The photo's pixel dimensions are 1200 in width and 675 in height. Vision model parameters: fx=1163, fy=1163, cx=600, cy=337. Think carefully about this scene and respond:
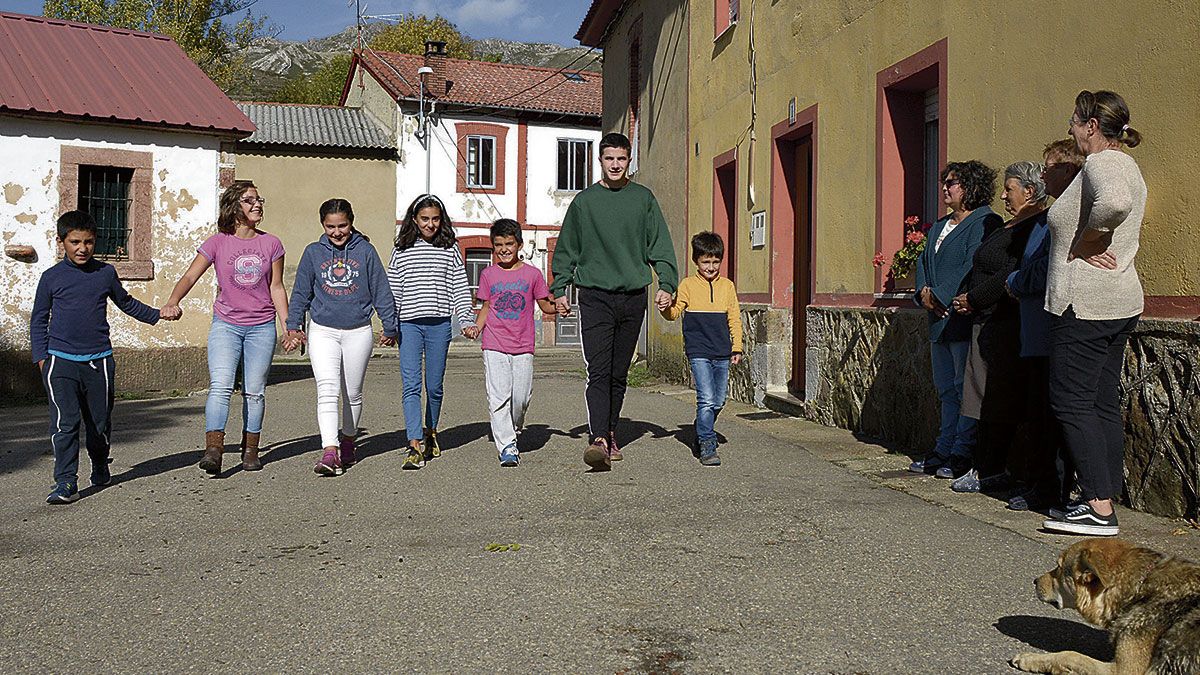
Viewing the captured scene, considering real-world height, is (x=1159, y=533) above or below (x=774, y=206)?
below

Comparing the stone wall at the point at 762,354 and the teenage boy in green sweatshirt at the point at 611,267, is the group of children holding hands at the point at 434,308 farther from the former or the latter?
the stone wall at the point at 762,354

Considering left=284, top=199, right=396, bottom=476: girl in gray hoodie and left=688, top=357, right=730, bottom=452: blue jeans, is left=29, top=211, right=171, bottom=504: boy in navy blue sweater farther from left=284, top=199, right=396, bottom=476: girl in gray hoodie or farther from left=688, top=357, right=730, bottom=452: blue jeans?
left=688, top=357, right=730, bottom=452: blue jeans

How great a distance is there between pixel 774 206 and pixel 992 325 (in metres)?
5.88

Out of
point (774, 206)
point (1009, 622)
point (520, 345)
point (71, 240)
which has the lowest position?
point (1009, 622)

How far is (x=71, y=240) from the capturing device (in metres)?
6.77

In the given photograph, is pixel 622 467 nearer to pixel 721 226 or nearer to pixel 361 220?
pixel 721 226

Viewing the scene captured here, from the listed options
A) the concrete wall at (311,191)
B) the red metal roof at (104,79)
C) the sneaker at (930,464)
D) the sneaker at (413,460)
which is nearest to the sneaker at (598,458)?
the sneaker at (413,460)

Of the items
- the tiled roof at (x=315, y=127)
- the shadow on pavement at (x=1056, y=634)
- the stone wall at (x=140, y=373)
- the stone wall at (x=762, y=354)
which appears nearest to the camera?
the shadow on pavement at (x=1056, y=634)

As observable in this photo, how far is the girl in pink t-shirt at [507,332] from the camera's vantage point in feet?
25.2

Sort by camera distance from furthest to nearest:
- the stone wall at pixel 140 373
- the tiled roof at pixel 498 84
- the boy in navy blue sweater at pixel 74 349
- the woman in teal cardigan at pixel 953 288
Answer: the tiled roof at pixel 498 84
the stone wall at pixel 140 373
the woman in teal cardigan at pixel 953 288
the boy in navy blue sweater at pixel 74 349

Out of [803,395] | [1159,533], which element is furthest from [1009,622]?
[803,395]

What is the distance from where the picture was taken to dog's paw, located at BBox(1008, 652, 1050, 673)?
3416mm

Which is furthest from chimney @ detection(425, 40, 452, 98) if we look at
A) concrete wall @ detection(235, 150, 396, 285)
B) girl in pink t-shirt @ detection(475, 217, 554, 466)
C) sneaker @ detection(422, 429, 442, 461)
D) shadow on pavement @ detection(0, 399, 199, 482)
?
sneaker @ detection(422, 429, 442, 461)

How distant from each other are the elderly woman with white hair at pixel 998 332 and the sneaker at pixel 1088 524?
118cm
